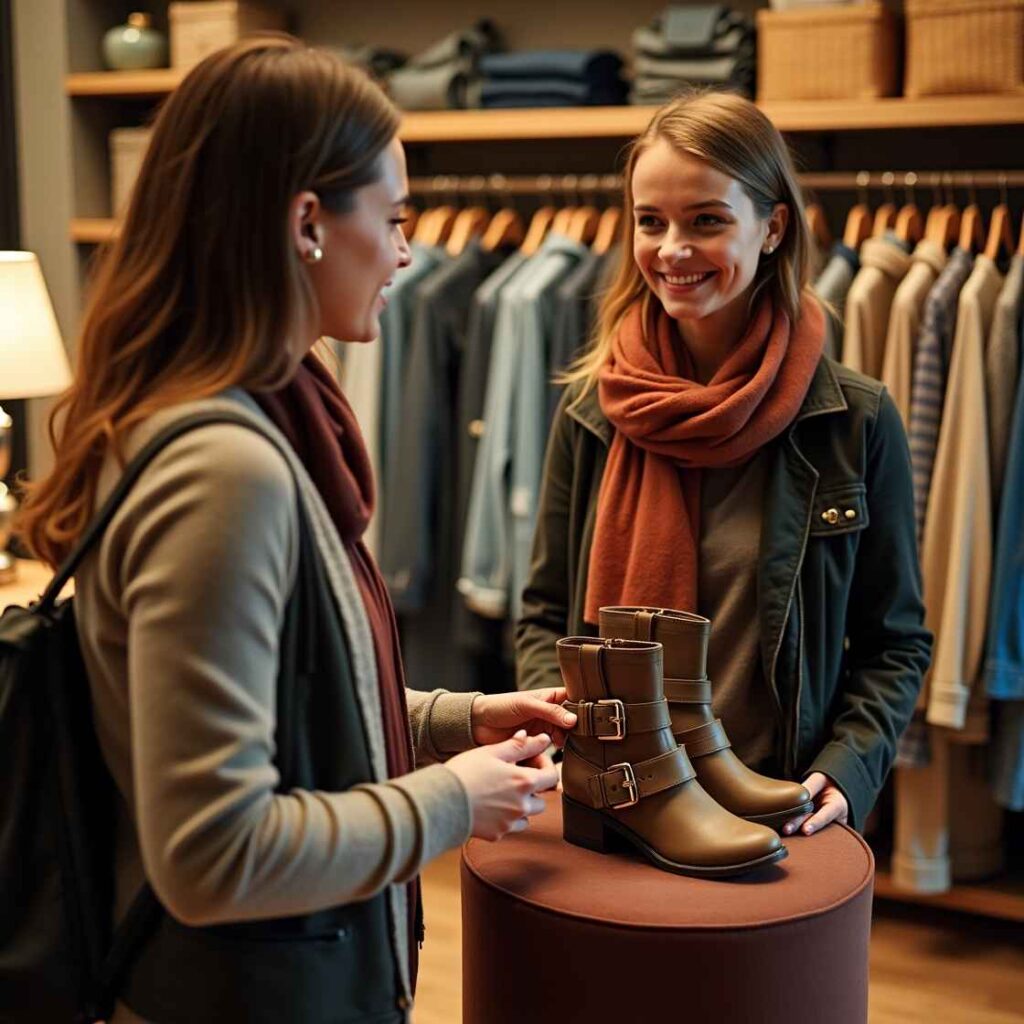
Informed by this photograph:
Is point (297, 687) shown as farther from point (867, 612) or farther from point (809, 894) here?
point (867, 612)

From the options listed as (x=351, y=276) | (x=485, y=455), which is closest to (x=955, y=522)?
(x=485, y=455)

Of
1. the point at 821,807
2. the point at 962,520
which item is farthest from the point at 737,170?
the point at 962,520

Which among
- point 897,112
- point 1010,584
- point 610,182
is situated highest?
point 897,112

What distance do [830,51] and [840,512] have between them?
156cm

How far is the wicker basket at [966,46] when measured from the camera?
2734 millimetres

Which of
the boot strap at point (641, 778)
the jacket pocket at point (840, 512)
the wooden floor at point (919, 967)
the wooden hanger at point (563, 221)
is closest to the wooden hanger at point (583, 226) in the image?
the wooden hanger at point (563, 221)

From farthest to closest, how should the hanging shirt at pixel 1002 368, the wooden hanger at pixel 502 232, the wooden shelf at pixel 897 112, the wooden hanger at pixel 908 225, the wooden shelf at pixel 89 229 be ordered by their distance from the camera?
1. the wooden shelf at pixel 89 229
2. the wooden hanger at pixel 502 232
3. the wooden hanger at pixel 908 225
4. the wooden shelf at pixel 897 112
5. the hanging shirt at pixel 1002 368

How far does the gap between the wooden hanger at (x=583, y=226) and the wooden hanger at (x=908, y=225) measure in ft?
2.21

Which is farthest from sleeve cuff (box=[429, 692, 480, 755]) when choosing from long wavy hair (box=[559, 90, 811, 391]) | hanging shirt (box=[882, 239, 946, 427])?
hanging shirt (box=[882, 239, 946, 427])

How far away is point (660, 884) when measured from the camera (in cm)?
130

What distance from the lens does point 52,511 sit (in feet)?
3.51

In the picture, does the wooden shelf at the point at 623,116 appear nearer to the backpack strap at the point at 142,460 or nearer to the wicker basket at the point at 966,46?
the wicker basket at the point at 966,46

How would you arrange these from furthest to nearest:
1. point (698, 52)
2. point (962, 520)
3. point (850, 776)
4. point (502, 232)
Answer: point (502, 232)
point (698, 52)
point (962, 520)
point (850, 776)

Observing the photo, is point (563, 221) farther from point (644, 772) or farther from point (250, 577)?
point (250, 577)
